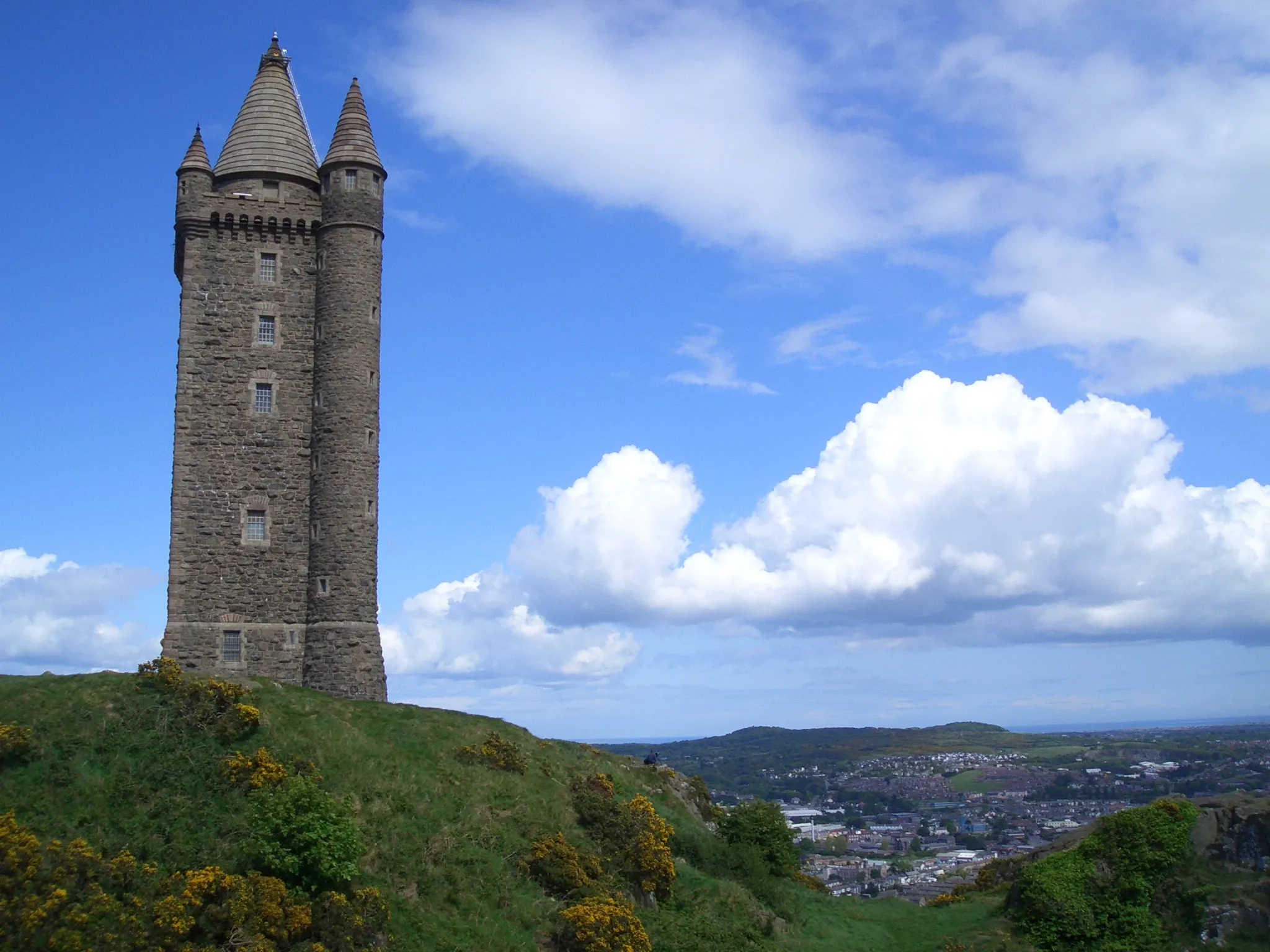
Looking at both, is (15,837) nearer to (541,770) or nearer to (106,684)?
(106,684)

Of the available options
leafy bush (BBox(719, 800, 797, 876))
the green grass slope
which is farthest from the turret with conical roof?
leafy bush (BBox(719, 800, 797, 876))

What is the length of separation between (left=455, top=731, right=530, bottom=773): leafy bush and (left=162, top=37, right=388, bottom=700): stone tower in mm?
7781

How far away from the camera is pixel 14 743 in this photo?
2448 centimetres

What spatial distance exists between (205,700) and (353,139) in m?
23.1

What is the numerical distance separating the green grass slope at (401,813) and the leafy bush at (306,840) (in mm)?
776

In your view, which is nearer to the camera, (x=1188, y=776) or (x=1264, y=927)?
(x=1264, y=927)

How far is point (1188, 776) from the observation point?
8994 centimetres

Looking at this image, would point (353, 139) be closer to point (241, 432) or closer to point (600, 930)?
point (241, 432)

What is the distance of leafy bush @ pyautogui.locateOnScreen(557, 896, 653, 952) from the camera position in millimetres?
24016

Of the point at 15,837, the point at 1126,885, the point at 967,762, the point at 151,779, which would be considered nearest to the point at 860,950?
the point at 1126,885

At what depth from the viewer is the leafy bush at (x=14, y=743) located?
2442 cm

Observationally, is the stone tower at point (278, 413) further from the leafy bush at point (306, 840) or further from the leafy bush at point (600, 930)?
the leafy bush at point (600, 930)

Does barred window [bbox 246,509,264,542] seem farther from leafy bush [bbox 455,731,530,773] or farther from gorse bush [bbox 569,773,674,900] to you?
gorse bush [bbox 569,773,674,900]

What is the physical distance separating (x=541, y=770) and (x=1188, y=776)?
250ft
